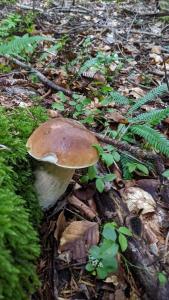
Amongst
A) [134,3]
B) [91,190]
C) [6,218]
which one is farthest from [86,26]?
[6,218]

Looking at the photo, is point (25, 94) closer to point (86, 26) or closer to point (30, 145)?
point (30, 145)

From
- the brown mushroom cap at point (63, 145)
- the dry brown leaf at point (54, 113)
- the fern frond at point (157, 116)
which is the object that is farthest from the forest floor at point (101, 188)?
the brown mushroom cap at point (63, 145)

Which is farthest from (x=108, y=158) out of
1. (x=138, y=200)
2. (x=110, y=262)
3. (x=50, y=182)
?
(x=110, y=262)

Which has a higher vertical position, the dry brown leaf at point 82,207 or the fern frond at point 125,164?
the fern frond at point 125,164

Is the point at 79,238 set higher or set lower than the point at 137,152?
lower

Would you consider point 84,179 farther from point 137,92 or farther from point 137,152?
point 137,92

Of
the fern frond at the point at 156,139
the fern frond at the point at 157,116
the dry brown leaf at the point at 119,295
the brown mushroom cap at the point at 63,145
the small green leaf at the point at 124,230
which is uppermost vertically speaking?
the brown mushroom cap at the point at 63,145

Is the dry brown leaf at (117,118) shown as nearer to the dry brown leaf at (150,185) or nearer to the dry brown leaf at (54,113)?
the dry brown leaf at (54,113)

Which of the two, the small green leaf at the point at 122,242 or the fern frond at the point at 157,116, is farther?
the fern frond at the point at 157,116
